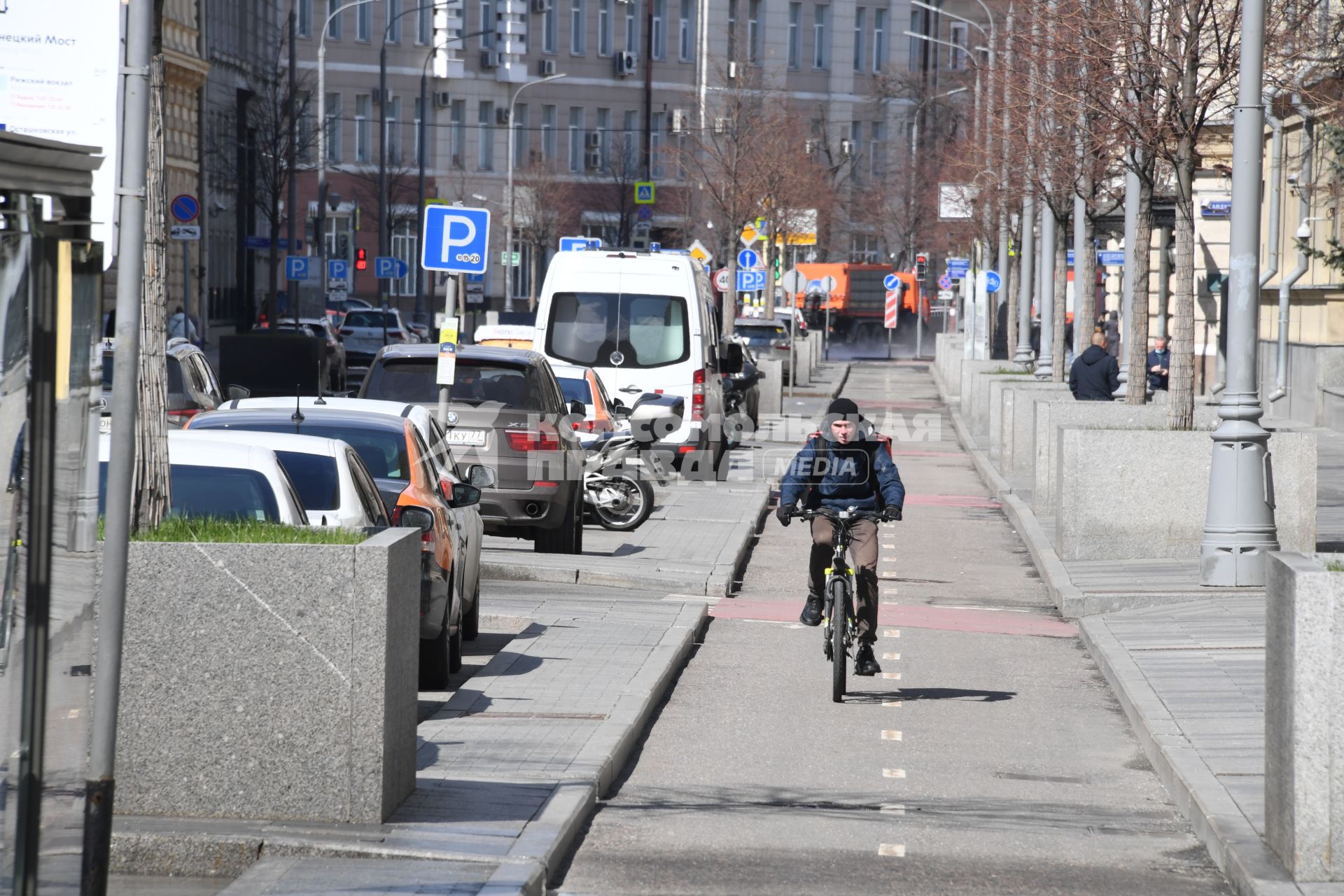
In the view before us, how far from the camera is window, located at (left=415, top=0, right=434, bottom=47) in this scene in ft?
267

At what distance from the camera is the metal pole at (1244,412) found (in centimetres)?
1400

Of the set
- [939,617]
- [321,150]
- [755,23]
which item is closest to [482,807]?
[939,617]

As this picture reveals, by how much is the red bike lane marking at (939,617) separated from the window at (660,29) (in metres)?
71.7

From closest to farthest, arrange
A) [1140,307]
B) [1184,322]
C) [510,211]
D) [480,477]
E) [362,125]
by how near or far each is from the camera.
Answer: [480,477]
[1184,322]
[1140,307]
[510,211]
[362,125]

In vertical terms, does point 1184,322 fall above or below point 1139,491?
above

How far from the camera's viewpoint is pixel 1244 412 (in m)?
14.1

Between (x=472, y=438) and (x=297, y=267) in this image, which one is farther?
(x=297, y=267)

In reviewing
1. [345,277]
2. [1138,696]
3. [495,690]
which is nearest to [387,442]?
[495,690]

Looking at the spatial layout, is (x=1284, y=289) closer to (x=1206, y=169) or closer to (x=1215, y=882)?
(x=1206, y=169)

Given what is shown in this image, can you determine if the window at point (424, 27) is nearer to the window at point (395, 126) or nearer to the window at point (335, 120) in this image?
the window at point (395, 126)

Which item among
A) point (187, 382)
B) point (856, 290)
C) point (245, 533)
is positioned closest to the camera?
point (245, 533)

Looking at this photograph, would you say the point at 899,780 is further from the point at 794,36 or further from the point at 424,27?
the point at 794,36

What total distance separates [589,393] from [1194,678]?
11845 millimetres

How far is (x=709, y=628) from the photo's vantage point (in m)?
13.4
